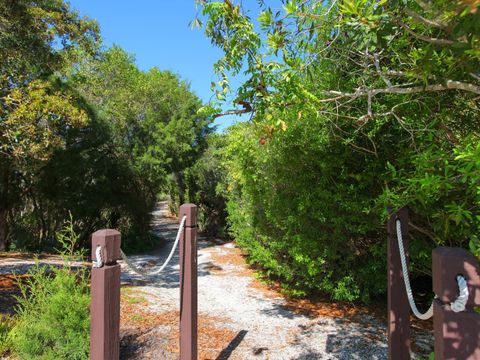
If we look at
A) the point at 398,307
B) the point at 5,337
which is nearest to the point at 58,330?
the point at 5,337

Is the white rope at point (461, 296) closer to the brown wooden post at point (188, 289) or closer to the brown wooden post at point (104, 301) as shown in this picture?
the brown wooden post at point (104, 301)

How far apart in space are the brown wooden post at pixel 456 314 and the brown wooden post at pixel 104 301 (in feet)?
5.60

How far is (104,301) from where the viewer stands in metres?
2.12

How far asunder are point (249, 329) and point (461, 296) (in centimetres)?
402

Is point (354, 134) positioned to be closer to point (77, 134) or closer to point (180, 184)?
point (77, 134)

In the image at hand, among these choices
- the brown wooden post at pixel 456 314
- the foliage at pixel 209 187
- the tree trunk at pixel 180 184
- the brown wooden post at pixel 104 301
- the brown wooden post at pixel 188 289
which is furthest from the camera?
the tree trunk at pixel 180 184

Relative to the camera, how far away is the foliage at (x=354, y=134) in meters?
2.58

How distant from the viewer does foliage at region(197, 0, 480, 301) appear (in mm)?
2582

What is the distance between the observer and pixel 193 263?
3.50 metres

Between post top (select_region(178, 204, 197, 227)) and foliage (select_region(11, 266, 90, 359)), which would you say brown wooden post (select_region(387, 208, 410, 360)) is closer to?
post top (select_region(178, 204, 197, 227))

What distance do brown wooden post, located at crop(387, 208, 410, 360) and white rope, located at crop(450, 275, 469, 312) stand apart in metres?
1.39

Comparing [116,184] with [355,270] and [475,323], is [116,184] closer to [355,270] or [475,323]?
[355,270]

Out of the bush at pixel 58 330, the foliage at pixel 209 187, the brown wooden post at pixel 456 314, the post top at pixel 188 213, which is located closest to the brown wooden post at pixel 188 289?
the post top at pixel 188 213

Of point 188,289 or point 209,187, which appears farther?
point 209,187
